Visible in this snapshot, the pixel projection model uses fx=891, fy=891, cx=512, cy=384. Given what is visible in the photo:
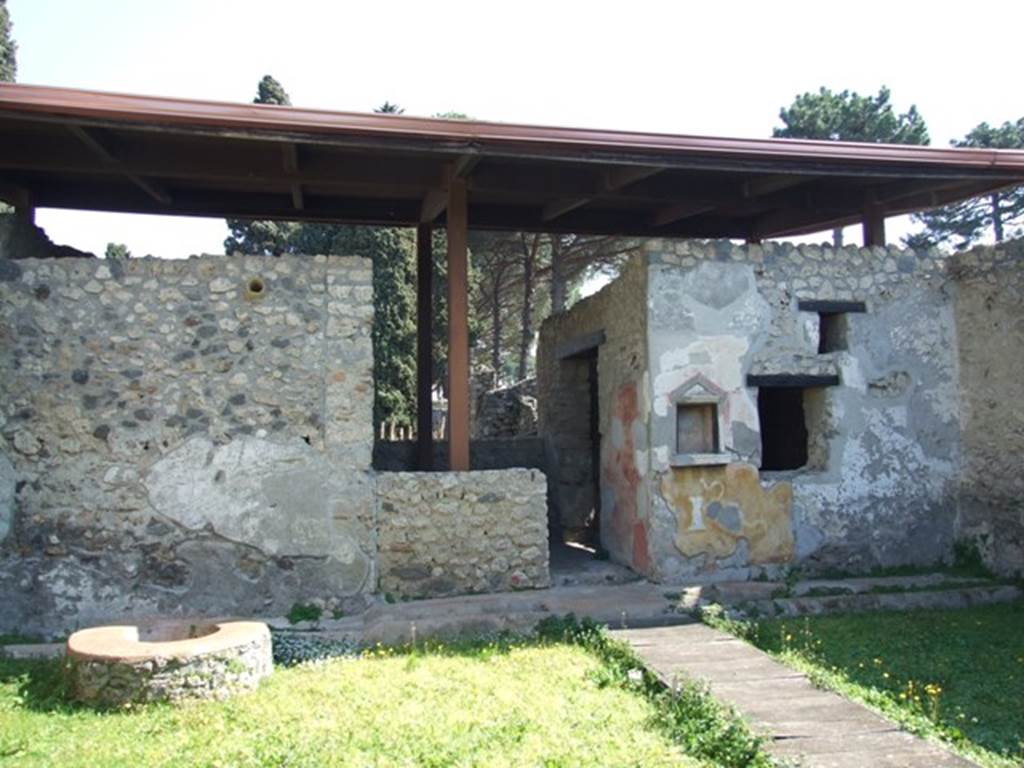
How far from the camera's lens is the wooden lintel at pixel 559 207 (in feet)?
28.8

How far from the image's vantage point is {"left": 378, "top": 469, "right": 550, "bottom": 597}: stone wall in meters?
6.98

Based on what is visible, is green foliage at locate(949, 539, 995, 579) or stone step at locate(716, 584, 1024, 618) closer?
stone step at locate(716, 584, 1024, 618)

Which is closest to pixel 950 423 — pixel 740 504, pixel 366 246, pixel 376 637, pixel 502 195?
pixel 740 504

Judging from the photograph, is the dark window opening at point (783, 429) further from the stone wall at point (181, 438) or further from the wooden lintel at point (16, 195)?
the wooden lintel at point (16, 195)

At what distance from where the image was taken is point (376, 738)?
14.0 feet

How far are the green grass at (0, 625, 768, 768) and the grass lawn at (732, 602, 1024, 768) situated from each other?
110 cm

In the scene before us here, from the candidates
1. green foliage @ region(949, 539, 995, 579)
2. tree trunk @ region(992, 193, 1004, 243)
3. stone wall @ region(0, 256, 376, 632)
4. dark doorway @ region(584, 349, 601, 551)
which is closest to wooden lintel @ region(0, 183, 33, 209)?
stone wall @ region(0, 256, 376, 632)

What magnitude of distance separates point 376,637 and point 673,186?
507cm

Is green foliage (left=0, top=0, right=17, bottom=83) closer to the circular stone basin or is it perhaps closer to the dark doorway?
the dark doorway

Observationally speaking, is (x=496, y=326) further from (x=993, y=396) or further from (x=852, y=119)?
(x=993, y=396)

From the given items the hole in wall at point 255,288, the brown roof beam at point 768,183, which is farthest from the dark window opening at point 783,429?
the hole in wall at point 255,288

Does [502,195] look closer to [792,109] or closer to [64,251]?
[64,251]

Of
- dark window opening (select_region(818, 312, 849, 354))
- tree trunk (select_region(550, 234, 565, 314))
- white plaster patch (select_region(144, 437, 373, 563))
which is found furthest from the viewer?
tree trunk (select_region(550, 234, 565, 314))

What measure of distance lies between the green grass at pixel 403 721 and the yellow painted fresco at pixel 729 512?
204 cm
